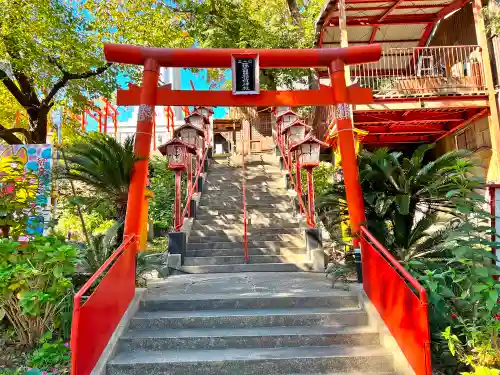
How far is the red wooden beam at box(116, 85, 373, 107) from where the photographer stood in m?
6.93

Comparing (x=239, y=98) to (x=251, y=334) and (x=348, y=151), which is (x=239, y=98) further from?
(x=251, y=334)

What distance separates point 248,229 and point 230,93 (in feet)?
12.2

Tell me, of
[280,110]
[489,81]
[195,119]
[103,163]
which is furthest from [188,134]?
[489,81]

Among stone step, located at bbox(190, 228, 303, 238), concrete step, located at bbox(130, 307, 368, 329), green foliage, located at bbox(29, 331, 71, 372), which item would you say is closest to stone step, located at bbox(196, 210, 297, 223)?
stone step, located at bbox(190, 228, 303, 238)

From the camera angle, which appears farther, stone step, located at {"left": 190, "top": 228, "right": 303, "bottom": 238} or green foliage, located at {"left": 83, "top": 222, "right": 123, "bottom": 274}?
stone step, located at {"left": 190, "top": 228, "right": 303, "bottom": 238}

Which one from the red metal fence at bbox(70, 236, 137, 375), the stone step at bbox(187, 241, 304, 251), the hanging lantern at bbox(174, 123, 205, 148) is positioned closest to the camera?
the red metal fence at bbox(70, 236, 137, 375)

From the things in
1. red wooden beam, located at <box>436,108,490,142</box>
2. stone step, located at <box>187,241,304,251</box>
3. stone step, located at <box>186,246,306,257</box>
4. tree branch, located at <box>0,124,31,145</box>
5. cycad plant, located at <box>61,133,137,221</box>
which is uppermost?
red wooden beam, located at <box>436,108,490,142</box>

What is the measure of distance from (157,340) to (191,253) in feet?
13.2

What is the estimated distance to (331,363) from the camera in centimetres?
435

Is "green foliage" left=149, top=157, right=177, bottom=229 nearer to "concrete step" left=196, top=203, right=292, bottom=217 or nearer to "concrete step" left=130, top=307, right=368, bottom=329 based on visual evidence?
"concrete step" left=196, top=203, right=292, bottom=217

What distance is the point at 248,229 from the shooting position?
966 centimetres

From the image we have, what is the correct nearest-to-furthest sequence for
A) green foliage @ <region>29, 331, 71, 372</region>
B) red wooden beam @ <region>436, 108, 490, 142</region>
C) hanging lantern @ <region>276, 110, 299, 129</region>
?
green foliage @ <region>29, 331, 71, 372</region>, red wooden beam @ <region>436, 108, 490, 142</region>, hanging lantern @ <region>276, 110, 299, 129</region>

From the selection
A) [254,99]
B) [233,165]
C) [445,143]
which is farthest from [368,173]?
[445,143]

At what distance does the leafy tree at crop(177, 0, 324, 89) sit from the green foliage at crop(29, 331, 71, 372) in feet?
40.3
